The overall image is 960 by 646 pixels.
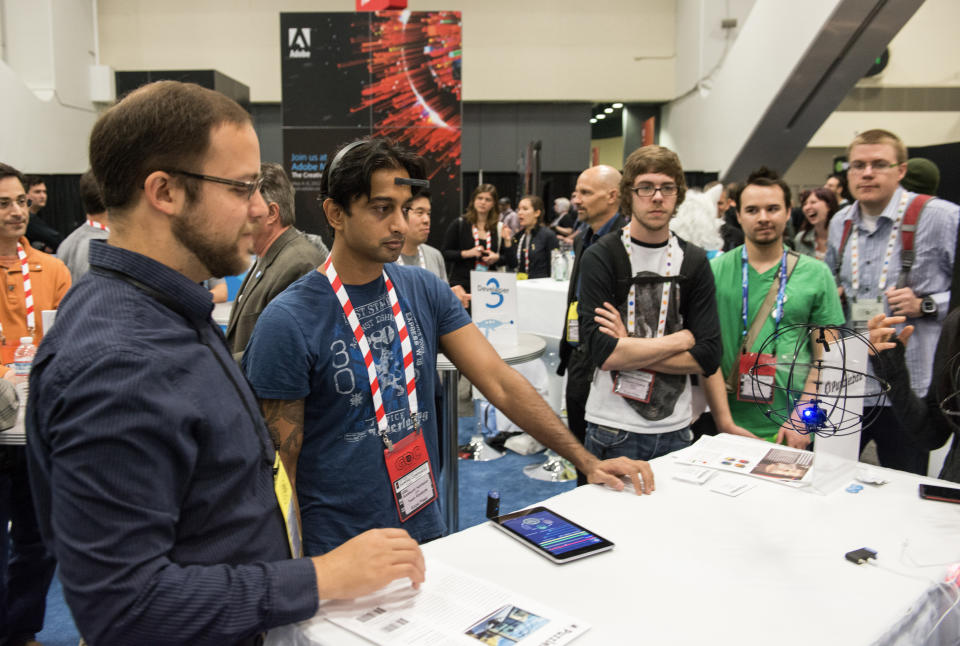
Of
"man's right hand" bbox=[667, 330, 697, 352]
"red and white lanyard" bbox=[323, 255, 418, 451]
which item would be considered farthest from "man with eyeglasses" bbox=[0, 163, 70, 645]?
"man's right hand" bbox=[667, 330, 697, 352]

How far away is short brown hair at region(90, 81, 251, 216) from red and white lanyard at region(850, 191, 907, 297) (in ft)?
8.74

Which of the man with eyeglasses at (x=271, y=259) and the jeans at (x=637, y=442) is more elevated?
the man with eyeglasses at (x=271, y=259)

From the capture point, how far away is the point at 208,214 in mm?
967

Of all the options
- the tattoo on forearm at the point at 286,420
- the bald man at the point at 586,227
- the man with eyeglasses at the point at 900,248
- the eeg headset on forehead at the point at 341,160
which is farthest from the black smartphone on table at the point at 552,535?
the man with eyeglasses at the point at 900,248

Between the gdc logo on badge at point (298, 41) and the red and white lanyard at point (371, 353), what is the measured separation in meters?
5.36

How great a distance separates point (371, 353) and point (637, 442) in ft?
3.75

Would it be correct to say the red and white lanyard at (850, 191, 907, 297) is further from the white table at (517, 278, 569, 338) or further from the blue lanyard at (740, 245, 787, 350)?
the white table at (517, 278, 569, 338)

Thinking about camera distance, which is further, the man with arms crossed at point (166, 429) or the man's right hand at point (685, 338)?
the man's right hand at point (685, 338)

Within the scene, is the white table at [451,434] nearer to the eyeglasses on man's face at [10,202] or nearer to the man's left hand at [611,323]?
the man's left hand at [611,323]

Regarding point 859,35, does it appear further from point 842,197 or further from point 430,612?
point 430,612

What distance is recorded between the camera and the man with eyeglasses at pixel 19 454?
2268 mm

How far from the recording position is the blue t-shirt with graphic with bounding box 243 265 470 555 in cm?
138

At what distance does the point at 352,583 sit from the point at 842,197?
529 centimetres

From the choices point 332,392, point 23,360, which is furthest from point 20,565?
point 332,392
